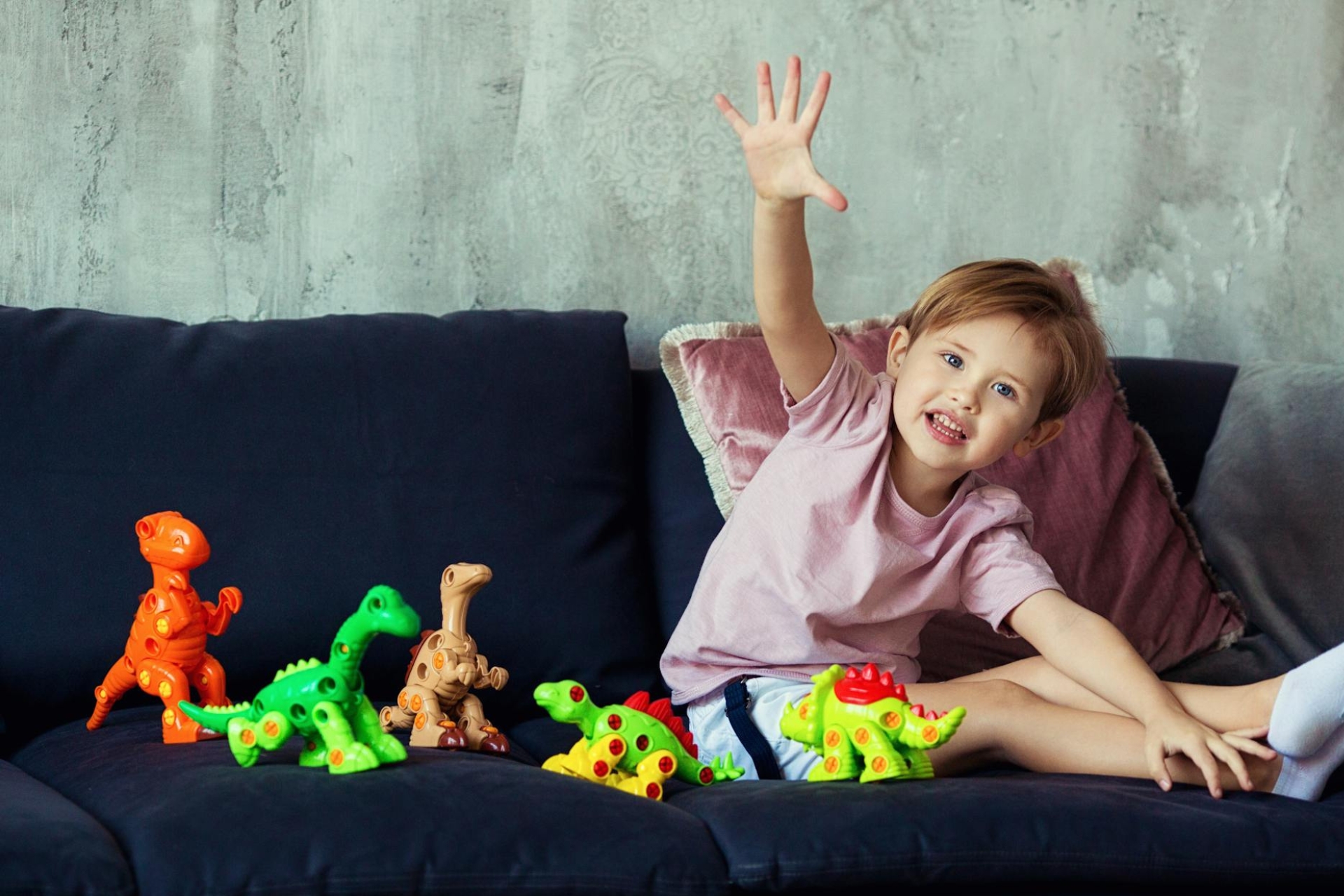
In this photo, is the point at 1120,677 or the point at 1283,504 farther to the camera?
the point at 1283,504

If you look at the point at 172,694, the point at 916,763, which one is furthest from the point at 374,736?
the point at 916,763

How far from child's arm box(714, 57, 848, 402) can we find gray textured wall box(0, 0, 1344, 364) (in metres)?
0.66

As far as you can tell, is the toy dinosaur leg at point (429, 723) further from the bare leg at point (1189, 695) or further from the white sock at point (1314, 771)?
the white sock at point (1314, 771)

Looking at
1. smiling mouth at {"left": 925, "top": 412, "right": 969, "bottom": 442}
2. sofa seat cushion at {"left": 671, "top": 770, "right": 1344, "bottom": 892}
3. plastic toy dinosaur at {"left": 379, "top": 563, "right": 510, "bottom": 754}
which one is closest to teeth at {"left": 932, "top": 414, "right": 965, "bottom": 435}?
smiling mouth at {"left": 925, "top": 412, "right": 969, "bottom": 442}

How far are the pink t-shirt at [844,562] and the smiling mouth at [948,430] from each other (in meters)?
0.07

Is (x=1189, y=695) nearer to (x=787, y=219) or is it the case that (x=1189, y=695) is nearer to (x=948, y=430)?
(x=948, y=430)

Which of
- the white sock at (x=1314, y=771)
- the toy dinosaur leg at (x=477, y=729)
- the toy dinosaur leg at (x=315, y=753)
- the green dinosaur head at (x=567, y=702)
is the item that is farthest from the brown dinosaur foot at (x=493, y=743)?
the white sock at (x=1314, y=771)

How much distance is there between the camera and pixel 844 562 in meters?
1.51

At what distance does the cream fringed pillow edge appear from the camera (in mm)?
1773

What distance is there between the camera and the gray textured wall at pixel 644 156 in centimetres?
191

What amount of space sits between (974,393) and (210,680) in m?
0.84

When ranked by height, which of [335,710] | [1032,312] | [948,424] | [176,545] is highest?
[1032,312]

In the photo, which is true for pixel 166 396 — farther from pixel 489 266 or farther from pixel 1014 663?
pixel 1014 663

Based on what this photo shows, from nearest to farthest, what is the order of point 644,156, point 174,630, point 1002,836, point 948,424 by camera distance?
1. point 1002,836
2. point 174,630
3. point 948,424
4. point 644,156
